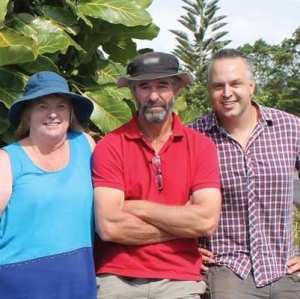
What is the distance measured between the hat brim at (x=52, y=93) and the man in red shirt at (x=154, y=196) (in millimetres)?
180

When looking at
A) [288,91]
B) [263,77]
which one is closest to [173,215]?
[288,91]

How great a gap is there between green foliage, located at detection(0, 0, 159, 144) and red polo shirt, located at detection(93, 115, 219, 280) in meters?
0.48

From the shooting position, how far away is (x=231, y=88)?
2920mm

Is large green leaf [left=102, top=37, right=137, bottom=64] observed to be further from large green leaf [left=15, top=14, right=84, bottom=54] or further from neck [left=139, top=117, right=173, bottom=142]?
neck [left=139, top=117, right=173, bottom=142]

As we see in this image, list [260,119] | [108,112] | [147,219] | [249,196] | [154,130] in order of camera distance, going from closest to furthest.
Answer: [147,219], [154,130], [249,196], [260,119], [108,112]

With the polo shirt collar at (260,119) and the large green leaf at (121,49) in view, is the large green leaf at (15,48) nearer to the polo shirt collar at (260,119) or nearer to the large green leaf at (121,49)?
the large green leaf at (121,49)

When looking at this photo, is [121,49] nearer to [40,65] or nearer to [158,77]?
[40,65]

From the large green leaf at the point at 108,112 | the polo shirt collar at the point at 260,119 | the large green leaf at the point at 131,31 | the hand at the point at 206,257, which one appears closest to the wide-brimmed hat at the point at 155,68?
the polo shirt collar at the point at 260,119

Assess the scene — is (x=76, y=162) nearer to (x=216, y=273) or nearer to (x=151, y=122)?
(x=151, y=122)

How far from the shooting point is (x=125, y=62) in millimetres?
3525

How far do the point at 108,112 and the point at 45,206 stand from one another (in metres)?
0.81

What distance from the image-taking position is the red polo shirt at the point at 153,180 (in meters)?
2.69

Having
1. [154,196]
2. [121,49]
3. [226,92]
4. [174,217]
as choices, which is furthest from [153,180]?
[121,49]

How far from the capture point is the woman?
2.56 meters
